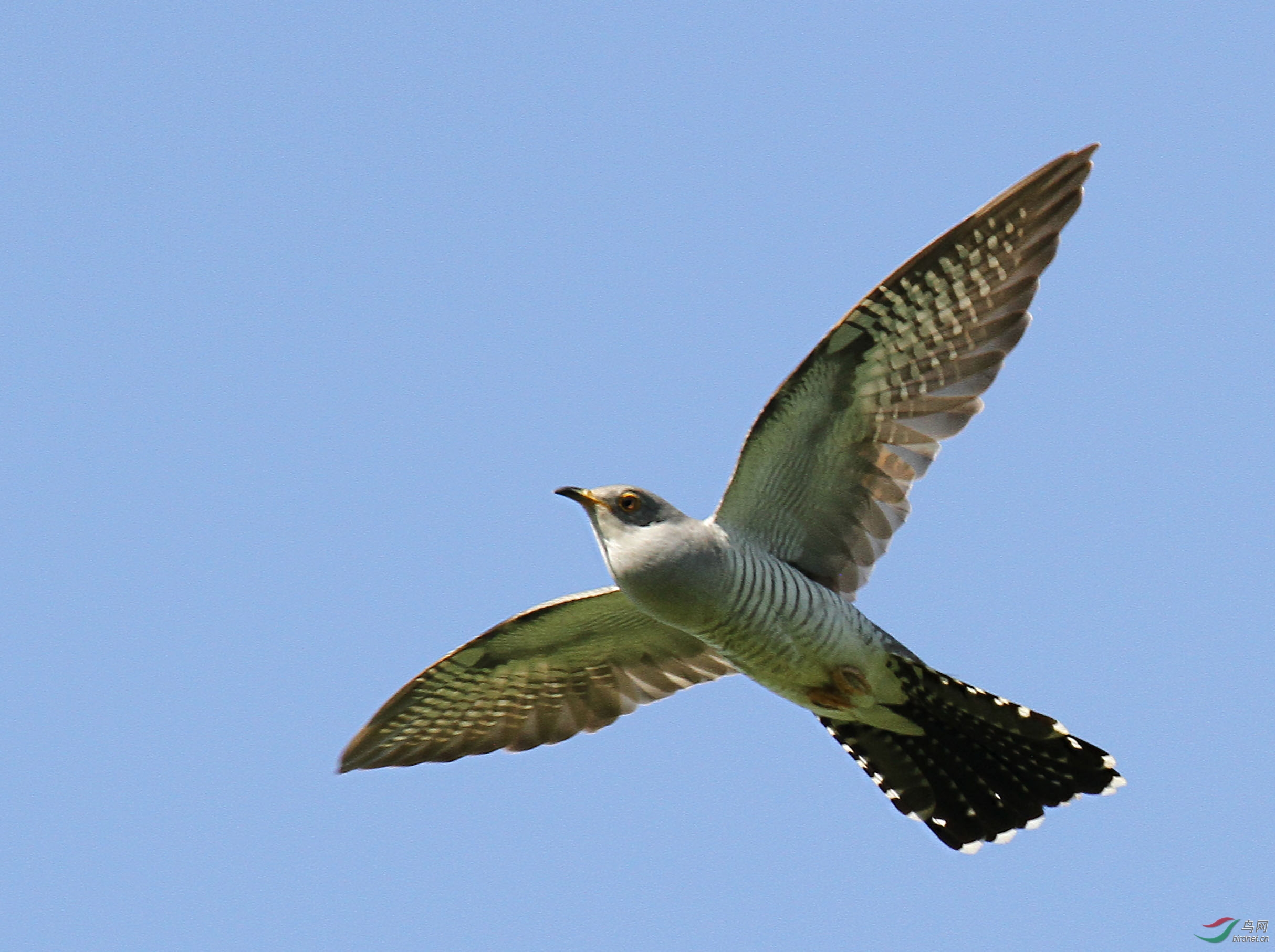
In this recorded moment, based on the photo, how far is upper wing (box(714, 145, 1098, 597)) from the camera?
782 cm

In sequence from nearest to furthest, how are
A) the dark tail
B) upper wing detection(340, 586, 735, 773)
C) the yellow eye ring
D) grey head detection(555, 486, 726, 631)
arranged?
grey head detection(555, 486, 726, 631), the yellow eye ring, the dark tail, upper wing detection(340, 586, 735, 773)

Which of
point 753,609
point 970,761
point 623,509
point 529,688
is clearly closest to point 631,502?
point 623,509

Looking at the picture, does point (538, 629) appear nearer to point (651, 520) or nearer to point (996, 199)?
point (651, 520)

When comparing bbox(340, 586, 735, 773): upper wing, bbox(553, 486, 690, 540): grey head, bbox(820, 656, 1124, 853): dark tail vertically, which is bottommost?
bbox(820, 656, 1124, 853): dark tail

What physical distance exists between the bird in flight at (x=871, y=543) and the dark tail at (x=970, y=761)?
1cm

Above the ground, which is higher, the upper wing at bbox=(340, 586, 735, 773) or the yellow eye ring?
the yellow eye ring

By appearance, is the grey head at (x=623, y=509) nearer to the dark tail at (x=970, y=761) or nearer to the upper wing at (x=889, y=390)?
the upper wing at (x=889, y=390)

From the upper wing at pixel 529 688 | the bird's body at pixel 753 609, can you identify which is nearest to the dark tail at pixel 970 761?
the bird's body at pixel 753 609

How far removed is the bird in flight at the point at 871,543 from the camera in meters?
7.84

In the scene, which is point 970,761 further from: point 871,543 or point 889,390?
point 889,390

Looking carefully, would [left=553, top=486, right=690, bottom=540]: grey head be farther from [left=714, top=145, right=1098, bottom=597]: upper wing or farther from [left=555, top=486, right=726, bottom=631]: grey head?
[left=714, top=145, right=1098, bottom=597]: upper wing

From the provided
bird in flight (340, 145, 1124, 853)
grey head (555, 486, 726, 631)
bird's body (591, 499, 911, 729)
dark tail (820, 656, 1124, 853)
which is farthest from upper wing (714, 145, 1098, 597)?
dark tail (820, 656, 1124, 853)

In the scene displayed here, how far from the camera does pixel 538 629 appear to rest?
9.24 meters

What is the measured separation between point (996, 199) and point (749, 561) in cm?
229
